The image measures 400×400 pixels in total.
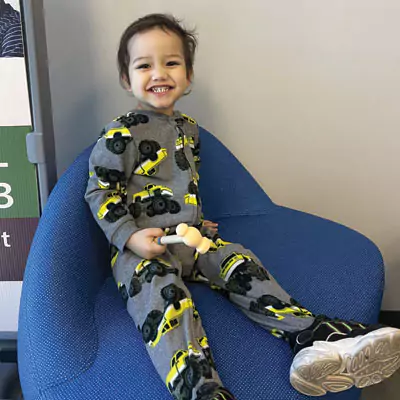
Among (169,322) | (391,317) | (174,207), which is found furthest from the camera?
(391,317)

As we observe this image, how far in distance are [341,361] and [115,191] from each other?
542mm

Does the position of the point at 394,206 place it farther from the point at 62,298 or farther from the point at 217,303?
the point at 62,298

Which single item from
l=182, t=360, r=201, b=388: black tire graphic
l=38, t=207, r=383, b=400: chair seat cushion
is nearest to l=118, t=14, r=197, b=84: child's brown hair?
l=38, t=207, r=383, b=400: chair seat cushion

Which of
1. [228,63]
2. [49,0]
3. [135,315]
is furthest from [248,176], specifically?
[49,0]

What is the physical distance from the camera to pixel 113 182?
1.00 metres

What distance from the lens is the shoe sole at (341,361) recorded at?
78cm

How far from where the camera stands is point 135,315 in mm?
890

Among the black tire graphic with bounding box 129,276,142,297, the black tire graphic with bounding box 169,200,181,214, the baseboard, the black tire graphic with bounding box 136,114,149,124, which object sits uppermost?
the black tire graphic with bounding box 136,114,149,124

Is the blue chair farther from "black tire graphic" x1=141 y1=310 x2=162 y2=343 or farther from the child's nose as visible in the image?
the child's nose

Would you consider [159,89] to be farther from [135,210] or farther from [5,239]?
[5,239]

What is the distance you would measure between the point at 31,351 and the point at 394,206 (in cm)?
118

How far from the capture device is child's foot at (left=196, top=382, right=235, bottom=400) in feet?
2.35

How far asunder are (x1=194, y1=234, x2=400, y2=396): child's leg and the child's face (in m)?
0.39

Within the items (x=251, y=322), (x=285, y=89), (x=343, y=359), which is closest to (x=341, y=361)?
(x=343, y=359)
